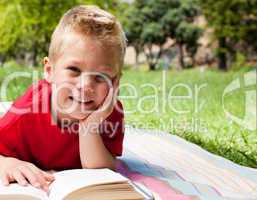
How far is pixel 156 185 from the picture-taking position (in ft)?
6.85

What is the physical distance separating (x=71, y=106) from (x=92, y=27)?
0.27 metres

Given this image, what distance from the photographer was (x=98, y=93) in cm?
198

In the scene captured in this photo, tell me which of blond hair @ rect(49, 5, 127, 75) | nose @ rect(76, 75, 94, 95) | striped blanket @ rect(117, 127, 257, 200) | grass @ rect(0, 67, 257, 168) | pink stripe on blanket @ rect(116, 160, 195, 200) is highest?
blond hair @ rect(49, 5, 127, 75)

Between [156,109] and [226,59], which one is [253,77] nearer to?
[156,109]

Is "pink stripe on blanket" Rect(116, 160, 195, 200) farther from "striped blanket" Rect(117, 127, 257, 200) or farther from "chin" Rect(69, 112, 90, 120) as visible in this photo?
"chin" Rect(69, 112, 90, 120)

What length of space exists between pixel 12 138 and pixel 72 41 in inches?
15.8

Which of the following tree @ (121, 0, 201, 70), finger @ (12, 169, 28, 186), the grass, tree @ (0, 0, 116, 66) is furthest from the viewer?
tree @ (121, 0, 201, 70)

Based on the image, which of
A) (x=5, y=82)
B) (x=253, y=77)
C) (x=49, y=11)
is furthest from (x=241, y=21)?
(x=5, y=82)

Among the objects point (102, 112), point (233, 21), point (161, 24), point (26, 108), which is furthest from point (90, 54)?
point (161, 24)

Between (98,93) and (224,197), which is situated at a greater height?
(98,93)

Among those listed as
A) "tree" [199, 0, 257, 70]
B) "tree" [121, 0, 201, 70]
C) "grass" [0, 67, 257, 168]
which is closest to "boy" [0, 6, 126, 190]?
"grass" [0, 67, 257, 168]

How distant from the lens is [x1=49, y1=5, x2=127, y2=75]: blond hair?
6.51 feet

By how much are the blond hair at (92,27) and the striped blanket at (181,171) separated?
447 millimetres

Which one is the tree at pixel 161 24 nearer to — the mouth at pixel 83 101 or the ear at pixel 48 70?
the ear at pixel 48 70
